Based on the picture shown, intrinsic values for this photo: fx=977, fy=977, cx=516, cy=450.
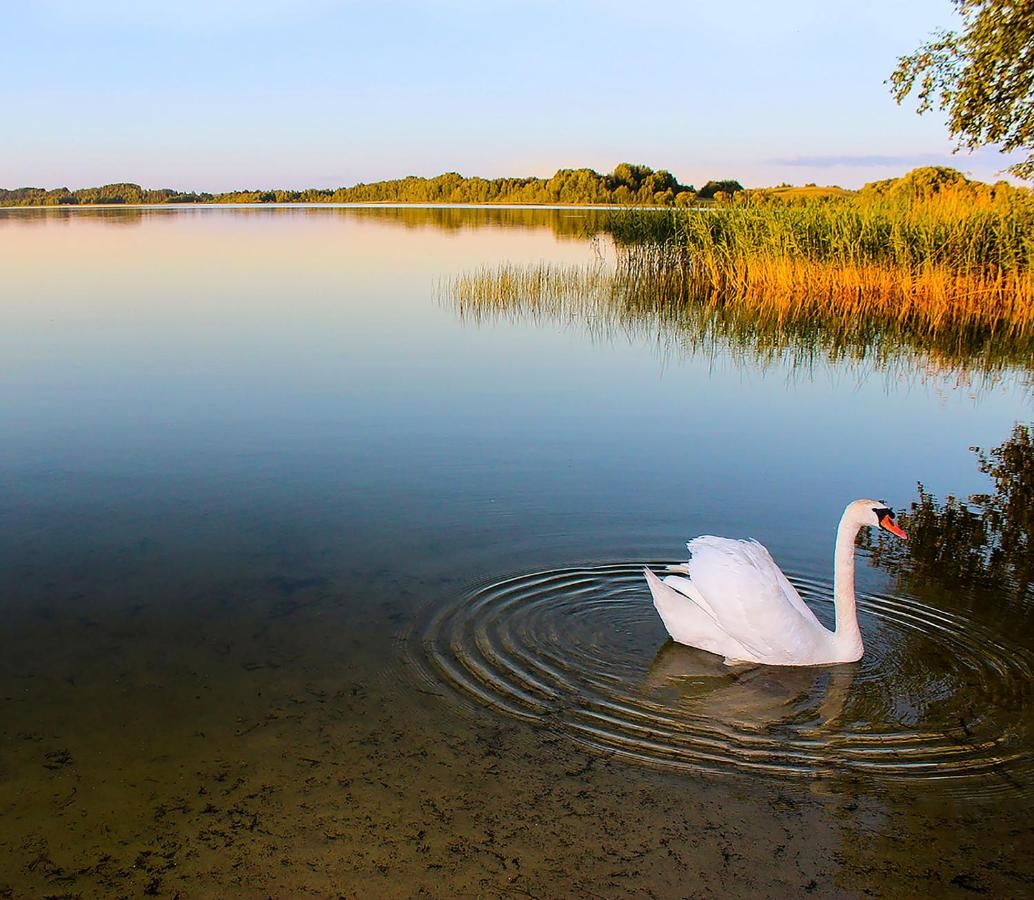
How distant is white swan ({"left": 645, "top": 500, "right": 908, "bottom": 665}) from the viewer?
494cm

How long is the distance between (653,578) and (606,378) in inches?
322

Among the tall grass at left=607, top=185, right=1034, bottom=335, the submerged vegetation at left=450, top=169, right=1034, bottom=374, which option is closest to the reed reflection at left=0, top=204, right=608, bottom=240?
the submerged vegetation at left=450, top=169, right=1034, bottom=374

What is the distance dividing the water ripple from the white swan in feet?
0.40

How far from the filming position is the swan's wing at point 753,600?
4918 mm

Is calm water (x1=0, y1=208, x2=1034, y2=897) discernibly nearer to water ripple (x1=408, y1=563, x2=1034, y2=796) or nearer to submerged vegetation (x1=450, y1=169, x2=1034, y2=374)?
water ripple (x1=408, y1=563, x2=1034, y2=796)

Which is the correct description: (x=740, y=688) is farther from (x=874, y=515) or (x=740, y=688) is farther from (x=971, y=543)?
(x=971, y=543)

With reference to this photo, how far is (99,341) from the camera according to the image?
1495 centimetres

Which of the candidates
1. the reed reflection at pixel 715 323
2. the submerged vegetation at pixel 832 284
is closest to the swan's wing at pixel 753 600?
the reed reflection at pixel 715 323

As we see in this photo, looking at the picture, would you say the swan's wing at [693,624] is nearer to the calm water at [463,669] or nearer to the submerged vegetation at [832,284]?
the calm water at [463,669]

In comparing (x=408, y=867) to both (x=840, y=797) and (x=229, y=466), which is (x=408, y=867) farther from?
(x=229, y=466)

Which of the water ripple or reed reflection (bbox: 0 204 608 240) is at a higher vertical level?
reed reflection (bbox: 0 204 608 240)

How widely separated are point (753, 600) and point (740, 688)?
451mm

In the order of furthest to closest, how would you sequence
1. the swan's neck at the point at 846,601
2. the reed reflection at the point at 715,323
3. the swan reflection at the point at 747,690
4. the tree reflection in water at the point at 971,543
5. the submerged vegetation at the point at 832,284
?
the submerged vegetation at the point at 832,284, the reed reflection at the point at 715,323, the tree reflection in water at the point at 971,543, the swan's neck at the point at 846,601, the swan reflection at the point at 747,690

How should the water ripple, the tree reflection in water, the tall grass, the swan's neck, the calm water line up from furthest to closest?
the tall grass → the tree reflection in water → the swan's neck → the water ripple → the calm water
